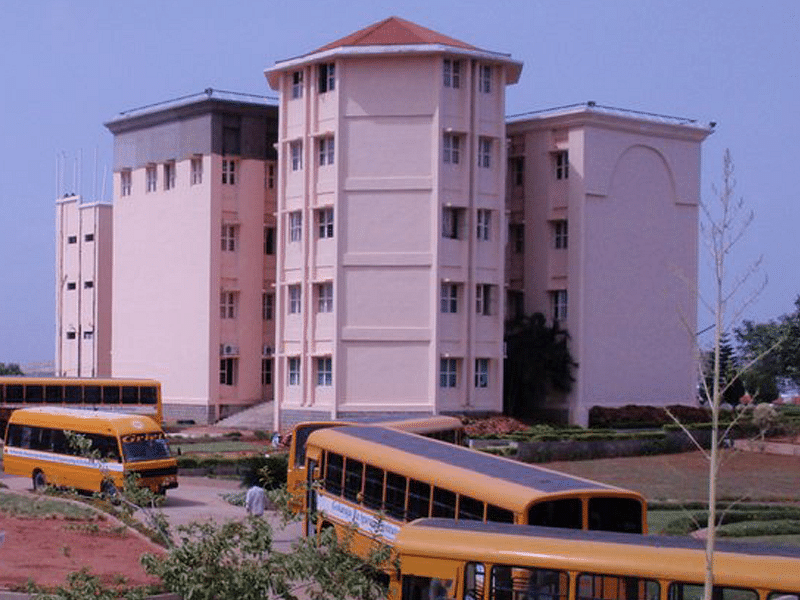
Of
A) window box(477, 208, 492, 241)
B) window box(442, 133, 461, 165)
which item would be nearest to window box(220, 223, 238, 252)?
window box(442, 133, 461, 165)

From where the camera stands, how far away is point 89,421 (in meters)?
32.0

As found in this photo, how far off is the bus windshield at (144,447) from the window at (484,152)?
22819 millimetres

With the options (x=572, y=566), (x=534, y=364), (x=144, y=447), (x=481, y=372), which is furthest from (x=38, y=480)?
(x=572, y=566)

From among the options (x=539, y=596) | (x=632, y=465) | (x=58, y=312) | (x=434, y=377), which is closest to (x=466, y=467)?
(x=539, y=596)

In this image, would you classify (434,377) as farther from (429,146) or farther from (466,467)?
(466,467)

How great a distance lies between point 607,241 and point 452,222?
7656 millimetres

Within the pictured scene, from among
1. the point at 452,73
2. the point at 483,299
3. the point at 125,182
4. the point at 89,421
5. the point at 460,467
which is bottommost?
the point at 89,421

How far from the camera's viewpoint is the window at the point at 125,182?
63341mm

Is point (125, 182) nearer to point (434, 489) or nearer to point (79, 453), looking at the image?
point (79, 453)

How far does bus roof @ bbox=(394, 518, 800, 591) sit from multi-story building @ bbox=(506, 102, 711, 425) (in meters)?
38.6

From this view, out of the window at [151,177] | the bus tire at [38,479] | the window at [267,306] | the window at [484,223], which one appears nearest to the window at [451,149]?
Result: the window at [484,223]

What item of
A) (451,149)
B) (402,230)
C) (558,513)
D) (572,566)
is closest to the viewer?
(572,566)

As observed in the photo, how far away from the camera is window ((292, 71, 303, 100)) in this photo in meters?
52.3

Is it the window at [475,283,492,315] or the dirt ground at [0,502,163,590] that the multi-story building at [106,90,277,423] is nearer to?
the window at [475,283,492,315]
